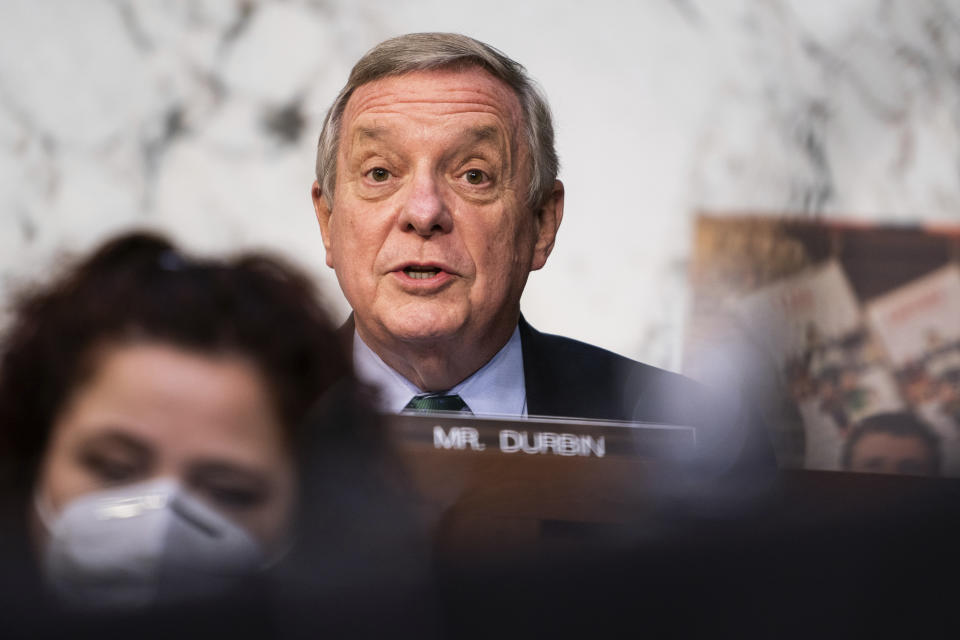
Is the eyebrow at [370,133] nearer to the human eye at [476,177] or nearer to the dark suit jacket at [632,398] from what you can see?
the human eye at [476,177]

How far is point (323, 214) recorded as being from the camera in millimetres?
1788

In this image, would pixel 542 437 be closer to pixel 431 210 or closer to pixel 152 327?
pixel 431 210

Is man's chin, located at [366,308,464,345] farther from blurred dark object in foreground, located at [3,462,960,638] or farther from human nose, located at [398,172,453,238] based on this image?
blurred dark object in foreground, located at [3,462,960,638]

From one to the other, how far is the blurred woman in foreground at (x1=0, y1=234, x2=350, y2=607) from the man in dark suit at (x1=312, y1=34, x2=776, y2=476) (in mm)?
737

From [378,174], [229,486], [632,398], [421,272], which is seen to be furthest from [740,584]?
[378,174]

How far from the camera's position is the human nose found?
1.62 m

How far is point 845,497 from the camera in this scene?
1.52 m

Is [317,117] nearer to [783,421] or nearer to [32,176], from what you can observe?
[32,176]

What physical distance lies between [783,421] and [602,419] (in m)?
0.33

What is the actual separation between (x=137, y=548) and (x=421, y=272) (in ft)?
2.88

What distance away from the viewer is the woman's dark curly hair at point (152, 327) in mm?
837

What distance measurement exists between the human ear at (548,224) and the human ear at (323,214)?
327mm

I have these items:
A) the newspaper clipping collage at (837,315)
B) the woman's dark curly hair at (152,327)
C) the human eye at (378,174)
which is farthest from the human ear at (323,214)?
the woman's dark curly hair at (152,327)

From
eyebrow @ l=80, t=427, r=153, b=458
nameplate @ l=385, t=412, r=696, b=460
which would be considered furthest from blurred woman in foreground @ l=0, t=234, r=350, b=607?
nameplate @ l=385, t=412, r=696, b=460
